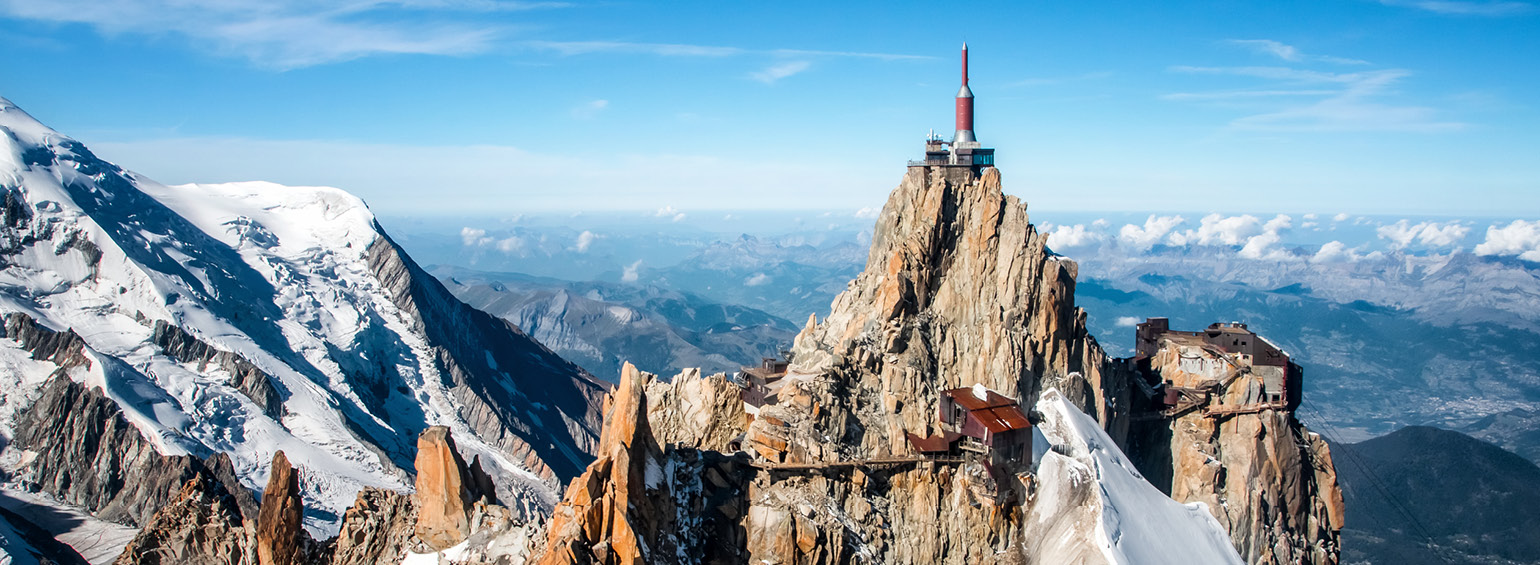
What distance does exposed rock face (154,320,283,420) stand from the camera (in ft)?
440

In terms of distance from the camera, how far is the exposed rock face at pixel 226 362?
134 m

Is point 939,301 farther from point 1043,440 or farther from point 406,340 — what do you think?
point 406,340

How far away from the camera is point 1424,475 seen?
181m

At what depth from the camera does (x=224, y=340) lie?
144m

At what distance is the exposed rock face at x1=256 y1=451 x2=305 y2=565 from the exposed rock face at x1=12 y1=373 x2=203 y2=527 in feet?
304

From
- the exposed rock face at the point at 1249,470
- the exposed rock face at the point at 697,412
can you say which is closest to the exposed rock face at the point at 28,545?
the exposed rock face at the point at 697,412

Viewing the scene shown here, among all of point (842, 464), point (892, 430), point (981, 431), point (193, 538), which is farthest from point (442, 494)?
point (981, 431)

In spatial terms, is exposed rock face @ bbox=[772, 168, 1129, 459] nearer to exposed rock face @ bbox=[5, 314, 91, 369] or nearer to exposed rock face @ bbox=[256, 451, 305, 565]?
exposed rock face @ bbox=[256, 451, 305, 565]

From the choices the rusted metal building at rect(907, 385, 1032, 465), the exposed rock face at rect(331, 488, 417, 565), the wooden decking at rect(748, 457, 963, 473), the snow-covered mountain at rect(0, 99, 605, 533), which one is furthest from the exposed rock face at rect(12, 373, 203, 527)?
the rusted metal building at rect(907, 385, 1032, 465)

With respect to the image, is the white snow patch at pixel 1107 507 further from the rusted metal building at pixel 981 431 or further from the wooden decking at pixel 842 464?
the wooden decking at pixel 842 464

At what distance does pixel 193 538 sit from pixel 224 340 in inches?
4762

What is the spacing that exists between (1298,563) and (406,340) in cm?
16877

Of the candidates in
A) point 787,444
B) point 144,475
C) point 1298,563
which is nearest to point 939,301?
point 787,444

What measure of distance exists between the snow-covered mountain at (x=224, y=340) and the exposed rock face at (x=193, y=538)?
79941 millimetres
